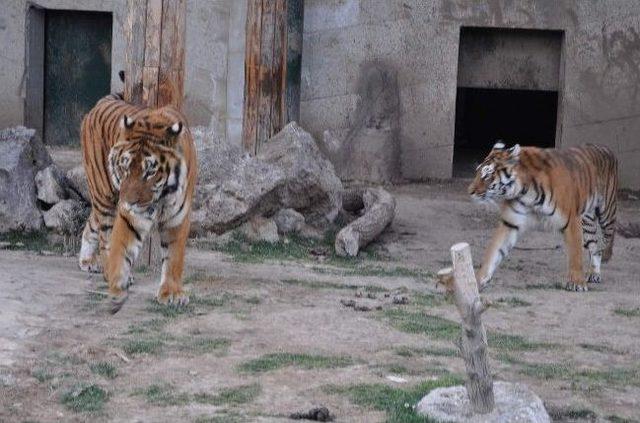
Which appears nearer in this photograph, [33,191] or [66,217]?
[66,217]

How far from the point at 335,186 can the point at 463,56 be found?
3.37m

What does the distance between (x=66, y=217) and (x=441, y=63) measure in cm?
476

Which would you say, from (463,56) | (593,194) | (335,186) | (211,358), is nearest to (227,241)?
(335,186)

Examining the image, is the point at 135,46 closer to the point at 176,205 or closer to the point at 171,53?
the point at 171,53

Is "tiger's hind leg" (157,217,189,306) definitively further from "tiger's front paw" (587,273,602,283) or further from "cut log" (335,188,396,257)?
"tiger's front paw" (587,273,602,283)

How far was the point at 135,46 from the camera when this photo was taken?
814cm

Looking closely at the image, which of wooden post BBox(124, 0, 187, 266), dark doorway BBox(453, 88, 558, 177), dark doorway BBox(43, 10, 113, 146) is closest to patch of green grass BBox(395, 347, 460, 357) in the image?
wooden post BBox(124, 0, 187, 266)

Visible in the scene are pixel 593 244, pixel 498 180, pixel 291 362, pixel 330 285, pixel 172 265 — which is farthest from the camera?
pixel 593 244

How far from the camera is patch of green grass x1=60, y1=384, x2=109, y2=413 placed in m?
5.01

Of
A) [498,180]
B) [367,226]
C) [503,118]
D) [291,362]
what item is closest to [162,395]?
[291,362]

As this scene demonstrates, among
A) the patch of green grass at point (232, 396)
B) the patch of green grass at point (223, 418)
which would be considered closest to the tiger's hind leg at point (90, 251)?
the patch of green grass at point (232, 396)

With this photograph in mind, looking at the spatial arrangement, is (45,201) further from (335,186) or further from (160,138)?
(160,138)

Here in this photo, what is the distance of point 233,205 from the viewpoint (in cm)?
948

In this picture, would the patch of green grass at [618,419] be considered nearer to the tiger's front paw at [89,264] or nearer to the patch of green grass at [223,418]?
the patch of green grass at [223,418]
